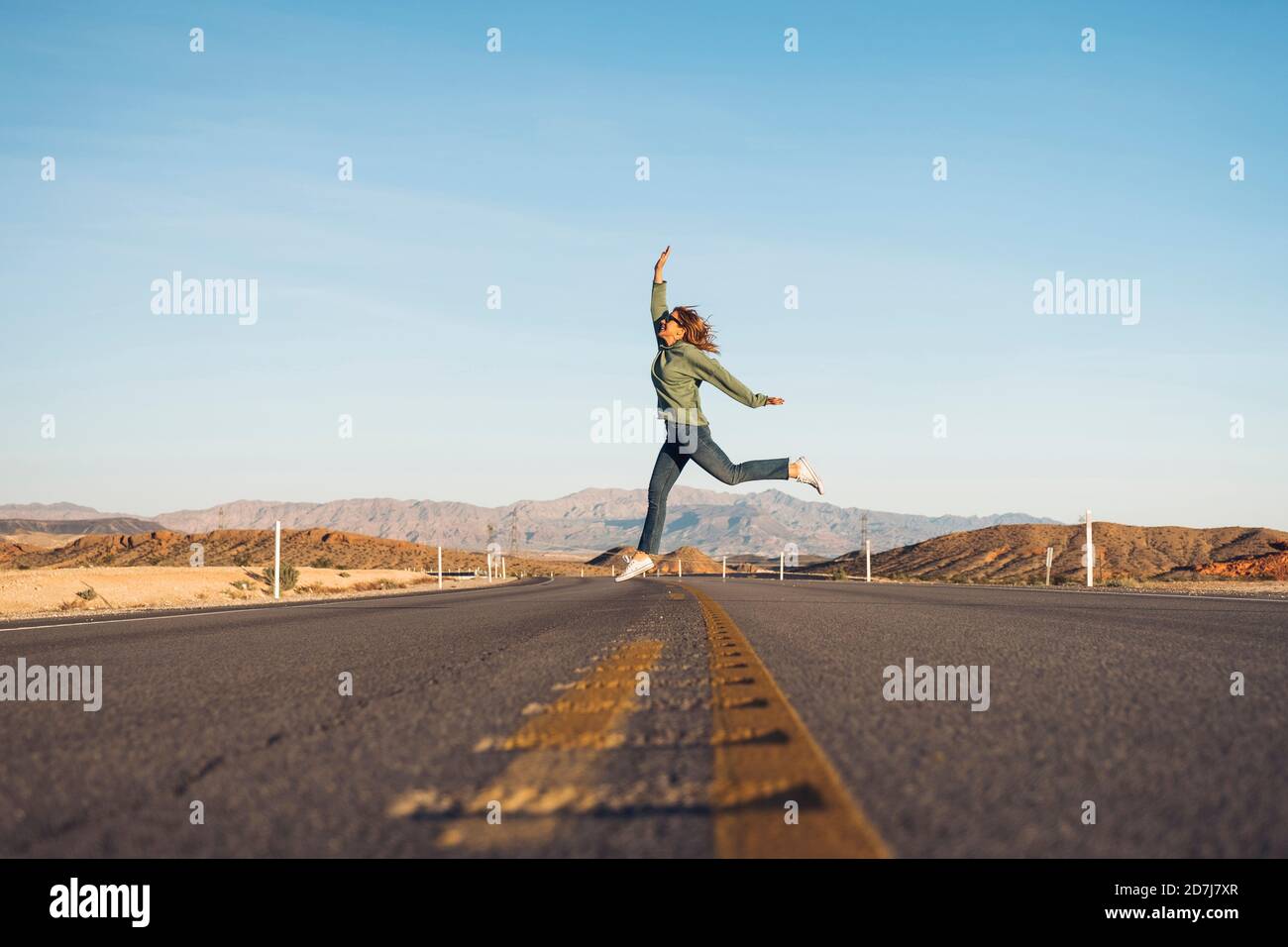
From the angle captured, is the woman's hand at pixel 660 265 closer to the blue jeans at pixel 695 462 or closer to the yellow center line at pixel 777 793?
the blue jeans at pixel 695 462

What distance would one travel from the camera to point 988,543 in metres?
97.1

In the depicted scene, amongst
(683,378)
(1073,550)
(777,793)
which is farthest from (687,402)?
(1073,550)

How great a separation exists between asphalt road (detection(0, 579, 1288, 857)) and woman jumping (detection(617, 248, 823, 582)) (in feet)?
13.8

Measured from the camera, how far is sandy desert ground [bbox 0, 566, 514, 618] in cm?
1919

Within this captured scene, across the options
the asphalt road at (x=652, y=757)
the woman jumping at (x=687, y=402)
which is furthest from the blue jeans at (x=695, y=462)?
the asphalt road at (x=652, y=757)

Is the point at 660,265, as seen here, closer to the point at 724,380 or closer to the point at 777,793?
the point at 724,380

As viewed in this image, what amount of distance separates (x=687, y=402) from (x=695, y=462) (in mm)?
628

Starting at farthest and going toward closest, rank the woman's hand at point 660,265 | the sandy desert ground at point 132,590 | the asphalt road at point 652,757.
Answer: the sandy desert ground at point 132,590 → the woman's hand at point 660,265 → the asphalt road at point 652,757

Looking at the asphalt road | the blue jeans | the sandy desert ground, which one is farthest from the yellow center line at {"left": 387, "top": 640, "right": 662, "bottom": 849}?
the sandy desert ground

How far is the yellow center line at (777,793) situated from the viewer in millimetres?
1946

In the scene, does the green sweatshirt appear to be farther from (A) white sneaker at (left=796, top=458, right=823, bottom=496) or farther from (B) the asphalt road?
(B) the asphalt road

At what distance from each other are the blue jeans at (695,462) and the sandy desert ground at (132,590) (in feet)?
31.8
